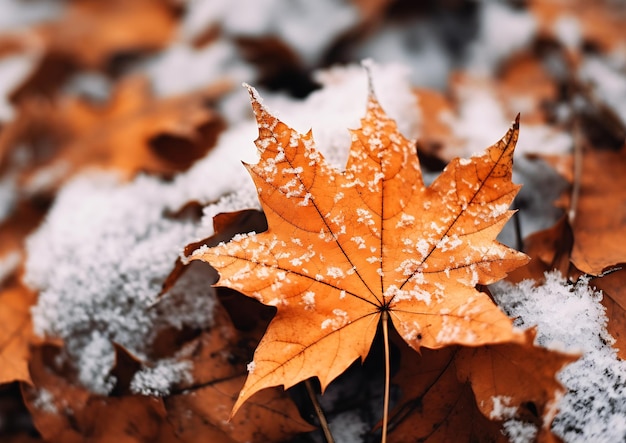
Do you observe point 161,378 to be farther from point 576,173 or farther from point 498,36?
point 498,36

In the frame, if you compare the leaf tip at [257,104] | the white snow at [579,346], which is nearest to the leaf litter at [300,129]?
the white snow at [579,346]

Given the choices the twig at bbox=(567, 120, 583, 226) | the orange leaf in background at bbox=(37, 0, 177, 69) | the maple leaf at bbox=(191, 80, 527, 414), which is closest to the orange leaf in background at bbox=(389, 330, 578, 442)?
the maple leaf at bbox=(191, 80, 527, 414)

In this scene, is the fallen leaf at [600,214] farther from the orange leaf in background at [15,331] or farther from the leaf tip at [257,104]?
the orange leaf in background at [15,331]

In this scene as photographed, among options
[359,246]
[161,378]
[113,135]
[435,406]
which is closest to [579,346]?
[435,406]

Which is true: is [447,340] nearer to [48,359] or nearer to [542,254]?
[542,254]

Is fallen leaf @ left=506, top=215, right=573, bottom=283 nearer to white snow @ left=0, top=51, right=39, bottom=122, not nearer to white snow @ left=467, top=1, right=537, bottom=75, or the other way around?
white snow @ left=467, top=1, right=537, bottom=75
